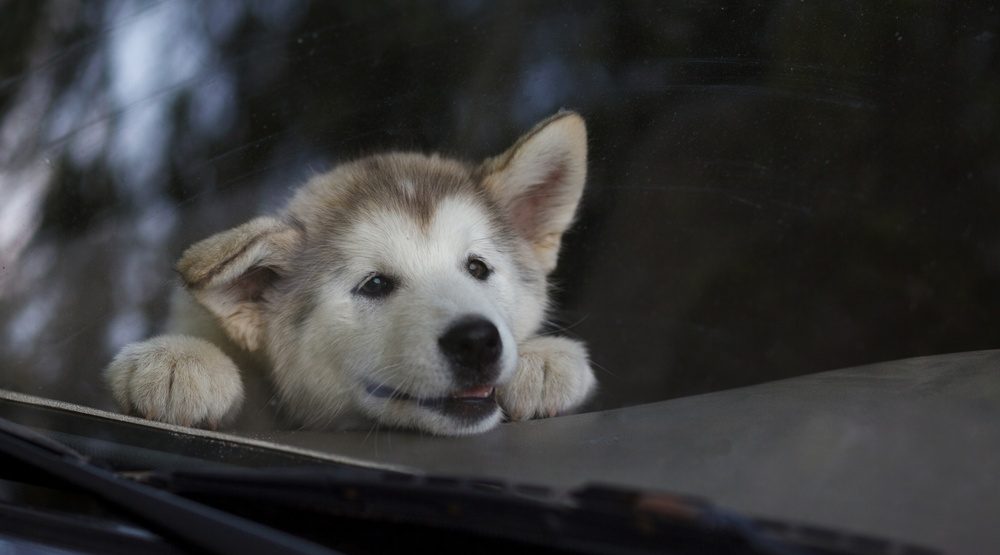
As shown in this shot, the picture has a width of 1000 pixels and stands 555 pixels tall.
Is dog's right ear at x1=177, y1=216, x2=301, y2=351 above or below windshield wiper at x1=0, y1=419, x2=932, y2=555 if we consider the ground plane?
above

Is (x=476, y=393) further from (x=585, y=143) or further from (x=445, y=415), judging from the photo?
(x=585, y=143)

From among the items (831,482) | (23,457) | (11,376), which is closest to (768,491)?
(831,482)

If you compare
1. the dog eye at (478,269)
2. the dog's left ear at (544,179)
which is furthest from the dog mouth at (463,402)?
the dog's left ear at (544,179)

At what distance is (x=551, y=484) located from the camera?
151 cm

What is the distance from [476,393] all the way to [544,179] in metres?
0.99

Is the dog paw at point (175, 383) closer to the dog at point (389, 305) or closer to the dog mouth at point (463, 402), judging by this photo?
the dog at point (389, 305)

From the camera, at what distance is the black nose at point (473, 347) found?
7.84 feet

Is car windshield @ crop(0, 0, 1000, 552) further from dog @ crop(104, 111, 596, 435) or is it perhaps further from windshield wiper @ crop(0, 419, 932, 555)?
windshield wiper @ crop(0, 419, 932, 555)

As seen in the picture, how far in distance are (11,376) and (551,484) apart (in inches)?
69.3

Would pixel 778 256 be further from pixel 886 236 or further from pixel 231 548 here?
pixel 231 548

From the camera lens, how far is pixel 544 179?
126 inches

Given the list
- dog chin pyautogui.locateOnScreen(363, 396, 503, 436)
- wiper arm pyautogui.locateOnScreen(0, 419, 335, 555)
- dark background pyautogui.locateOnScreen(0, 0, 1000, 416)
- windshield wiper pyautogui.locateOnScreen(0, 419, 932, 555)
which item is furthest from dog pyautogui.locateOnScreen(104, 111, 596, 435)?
windshield wiper pyautogui.locateOnScreen(0, 419, 932, 555)

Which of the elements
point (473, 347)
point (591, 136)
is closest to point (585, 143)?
point (591, 136)

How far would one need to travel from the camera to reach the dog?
8.00 ft
